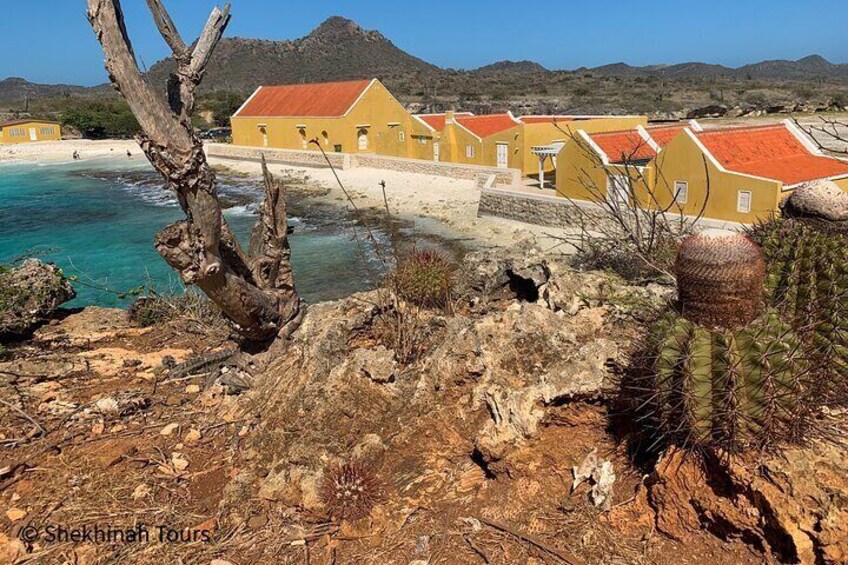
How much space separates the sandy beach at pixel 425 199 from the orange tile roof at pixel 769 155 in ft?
18.5

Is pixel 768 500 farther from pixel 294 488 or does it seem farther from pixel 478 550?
pixel 294 488

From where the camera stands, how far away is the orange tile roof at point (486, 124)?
1341 inches

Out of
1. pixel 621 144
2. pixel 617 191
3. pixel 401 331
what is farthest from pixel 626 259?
pixel 621 144

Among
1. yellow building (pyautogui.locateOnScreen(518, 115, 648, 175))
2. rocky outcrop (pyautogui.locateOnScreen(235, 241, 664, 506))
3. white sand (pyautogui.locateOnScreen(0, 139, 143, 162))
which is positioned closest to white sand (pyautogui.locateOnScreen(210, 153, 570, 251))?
yellow building (pyautogui.locateOnScreen(518, 115, 648, 175))

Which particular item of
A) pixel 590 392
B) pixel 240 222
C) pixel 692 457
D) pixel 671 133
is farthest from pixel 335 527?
pixel 240 222

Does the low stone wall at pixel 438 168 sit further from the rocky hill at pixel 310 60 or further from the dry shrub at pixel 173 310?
the rocky hill at pixel 310 60

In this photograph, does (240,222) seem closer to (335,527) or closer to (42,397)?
(42,397)

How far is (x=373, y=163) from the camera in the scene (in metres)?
39.4

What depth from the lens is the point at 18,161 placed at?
61.5 metres

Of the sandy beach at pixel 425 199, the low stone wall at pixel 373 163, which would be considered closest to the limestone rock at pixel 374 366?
the sandy beach at pixel 425 199

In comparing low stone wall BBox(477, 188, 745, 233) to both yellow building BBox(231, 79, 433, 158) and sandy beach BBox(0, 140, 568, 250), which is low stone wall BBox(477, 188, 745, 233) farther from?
yellow building BBox(231, 79, 433, 158)

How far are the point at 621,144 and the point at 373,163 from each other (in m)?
19.4

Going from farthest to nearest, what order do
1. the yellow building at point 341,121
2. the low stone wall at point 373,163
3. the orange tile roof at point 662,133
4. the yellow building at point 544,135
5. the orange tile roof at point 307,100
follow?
1. the orange tile roof at point 307,100
2. the yellow building at point 341,121
3. the yellow building at point 544,135
4. the low stone wall at point 373,163
5. the orange tile roof at point 662,133

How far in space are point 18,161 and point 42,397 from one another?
6729cm
